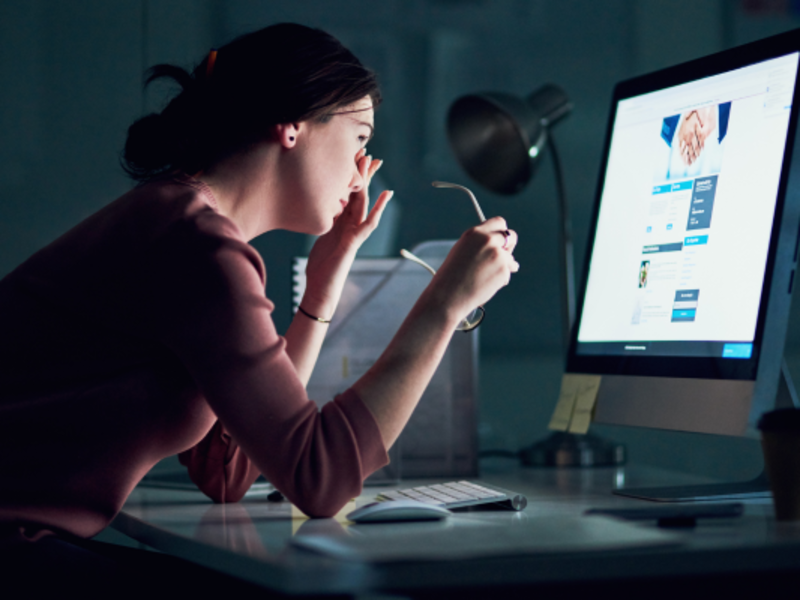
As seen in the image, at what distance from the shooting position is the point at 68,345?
839 mm

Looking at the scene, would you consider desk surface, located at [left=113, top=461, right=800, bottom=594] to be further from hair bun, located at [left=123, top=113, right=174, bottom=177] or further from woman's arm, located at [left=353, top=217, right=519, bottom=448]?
hair bun, located at [left=123, top=113, right=174, bottom=177]

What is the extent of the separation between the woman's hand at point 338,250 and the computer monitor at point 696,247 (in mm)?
368

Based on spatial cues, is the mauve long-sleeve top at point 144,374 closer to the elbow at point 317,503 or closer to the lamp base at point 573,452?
the elbow at point 317,503

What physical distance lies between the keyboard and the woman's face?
1.24ft

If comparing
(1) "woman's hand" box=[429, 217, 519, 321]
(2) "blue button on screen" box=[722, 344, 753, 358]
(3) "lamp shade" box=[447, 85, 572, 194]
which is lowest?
(2) "blue button on screen" box=[722, 344, 753, 358]

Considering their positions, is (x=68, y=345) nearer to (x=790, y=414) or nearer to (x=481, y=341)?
(x=790, y=414)

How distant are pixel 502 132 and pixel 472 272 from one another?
0.65 meters

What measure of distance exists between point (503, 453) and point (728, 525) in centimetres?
81

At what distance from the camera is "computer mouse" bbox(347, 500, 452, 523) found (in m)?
0.75

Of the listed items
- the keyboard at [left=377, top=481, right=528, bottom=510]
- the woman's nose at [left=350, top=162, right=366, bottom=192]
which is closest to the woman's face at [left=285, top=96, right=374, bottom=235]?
the woman's nose at [left=350, top=162, right=366, bottom=192]

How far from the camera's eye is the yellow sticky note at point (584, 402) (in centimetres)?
116

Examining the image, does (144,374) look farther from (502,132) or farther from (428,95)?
(428,95)

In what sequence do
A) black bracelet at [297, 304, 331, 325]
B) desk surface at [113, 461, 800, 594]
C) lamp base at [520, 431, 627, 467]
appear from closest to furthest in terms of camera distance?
desk surface at [113, 461, 800, 594] < black bracelet at [297, 304, 331, 325] < lamp base at [520, 431, 627, 467]

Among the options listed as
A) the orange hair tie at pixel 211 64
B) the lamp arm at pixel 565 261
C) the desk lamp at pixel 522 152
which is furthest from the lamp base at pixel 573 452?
the orange hair tie at pixel 211 64
